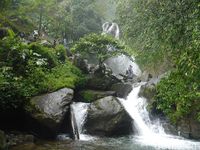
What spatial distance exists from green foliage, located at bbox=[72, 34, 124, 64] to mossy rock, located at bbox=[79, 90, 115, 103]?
2616mm

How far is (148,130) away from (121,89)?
401cm

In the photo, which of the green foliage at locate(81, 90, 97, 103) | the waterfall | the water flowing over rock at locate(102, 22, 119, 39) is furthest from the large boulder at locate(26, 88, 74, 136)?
the water flowing over rock at locate(102, 22, 119, 39)

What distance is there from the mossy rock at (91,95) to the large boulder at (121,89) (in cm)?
141

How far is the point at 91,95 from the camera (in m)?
18.4

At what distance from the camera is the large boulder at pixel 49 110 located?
47.4 ft

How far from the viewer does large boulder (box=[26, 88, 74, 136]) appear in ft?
47.4

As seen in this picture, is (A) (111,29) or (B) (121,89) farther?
(A) (111,29)

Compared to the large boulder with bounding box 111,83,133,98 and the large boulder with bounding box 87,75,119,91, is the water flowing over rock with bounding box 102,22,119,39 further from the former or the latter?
the large boulder with bounding box 87,75,119,91

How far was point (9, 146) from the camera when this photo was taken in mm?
12273

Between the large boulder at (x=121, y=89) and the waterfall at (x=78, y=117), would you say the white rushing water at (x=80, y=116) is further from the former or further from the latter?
the large boulder at (x=121, y=89)

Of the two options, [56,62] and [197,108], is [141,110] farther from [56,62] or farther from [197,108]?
[56,62]

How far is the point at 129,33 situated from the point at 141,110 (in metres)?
7.58

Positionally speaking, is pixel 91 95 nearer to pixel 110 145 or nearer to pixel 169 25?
pixel 110 145

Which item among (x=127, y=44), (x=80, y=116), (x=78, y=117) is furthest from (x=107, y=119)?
(x=127, y=44)
